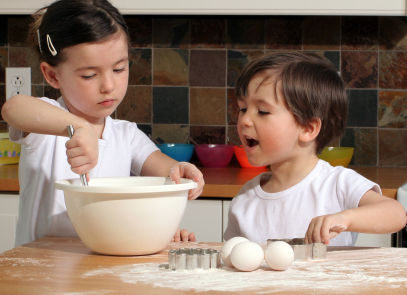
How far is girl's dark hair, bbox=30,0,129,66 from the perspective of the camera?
1358 mm

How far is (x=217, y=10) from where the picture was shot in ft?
7.73

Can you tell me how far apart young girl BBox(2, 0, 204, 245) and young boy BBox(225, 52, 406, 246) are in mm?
206

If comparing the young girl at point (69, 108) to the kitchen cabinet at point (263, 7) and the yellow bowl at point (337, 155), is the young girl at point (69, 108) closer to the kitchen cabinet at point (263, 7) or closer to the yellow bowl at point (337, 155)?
the kitchen cabinet at point (263, 7)

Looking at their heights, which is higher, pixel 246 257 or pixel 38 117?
pixel 38 117

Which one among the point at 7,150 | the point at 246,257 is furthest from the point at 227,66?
the point at 246,257

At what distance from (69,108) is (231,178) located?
83 cm

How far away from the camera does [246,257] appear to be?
93cm

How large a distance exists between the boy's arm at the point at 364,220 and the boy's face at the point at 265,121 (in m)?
0.23

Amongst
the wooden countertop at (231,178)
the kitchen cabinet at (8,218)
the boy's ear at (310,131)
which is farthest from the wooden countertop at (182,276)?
the kitchen cabinet at (8,218)

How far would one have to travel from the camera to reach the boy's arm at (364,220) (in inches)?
41.2

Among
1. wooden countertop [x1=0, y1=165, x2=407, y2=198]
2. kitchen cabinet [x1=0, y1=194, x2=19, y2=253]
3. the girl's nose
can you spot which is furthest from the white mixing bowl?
kitchen cabinet [x1=0, y1=194, x2=19, y2=253]

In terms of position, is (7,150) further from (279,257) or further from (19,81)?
(279,257)

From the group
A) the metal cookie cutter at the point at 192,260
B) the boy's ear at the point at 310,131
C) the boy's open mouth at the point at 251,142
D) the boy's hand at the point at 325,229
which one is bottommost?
the metal cookie cutter at the point at 192,260

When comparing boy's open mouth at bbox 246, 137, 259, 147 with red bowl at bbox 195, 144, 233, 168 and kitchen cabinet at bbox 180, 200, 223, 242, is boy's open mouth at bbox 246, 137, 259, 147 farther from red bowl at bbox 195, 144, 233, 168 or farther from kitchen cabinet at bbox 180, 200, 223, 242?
red bowl at bbox 195, 144, 233, 168
